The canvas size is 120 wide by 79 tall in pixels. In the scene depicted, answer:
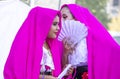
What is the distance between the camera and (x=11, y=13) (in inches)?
185

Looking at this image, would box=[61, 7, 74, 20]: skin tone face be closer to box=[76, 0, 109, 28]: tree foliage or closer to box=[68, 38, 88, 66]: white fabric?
box=[68, 38, 88, 66]: white fabric

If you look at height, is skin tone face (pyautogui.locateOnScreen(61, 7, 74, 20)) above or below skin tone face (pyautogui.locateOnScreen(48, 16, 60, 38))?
above

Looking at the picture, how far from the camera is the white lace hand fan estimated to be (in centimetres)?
380

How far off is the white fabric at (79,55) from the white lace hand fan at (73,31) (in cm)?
5

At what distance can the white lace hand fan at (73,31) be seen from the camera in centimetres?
380

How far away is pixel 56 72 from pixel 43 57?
17 centimetres

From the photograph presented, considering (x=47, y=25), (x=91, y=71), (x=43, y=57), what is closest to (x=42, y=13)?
(x=47, y=25)

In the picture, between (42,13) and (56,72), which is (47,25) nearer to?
(42,13)

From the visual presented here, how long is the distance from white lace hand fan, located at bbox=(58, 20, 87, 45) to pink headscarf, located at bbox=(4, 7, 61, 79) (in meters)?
0.18

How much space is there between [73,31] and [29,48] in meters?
0.40

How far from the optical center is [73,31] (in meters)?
3.81

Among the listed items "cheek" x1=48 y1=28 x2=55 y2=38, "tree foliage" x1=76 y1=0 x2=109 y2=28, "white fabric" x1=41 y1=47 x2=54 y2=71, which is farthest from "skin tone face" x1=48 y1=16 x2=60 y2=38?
"tree foliage" x1=76 y1=0 x2=109 y2=28

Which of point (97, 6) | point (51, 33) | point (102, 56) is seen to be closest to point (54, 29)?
point (51, 33)

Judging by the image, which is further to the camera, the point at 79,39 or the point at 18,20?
the point at 18,20
